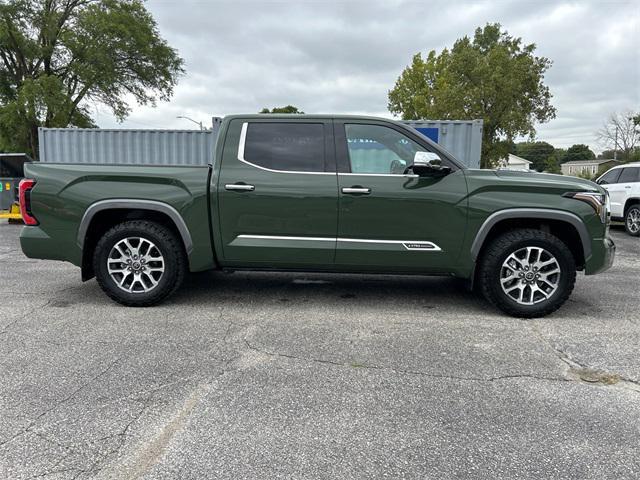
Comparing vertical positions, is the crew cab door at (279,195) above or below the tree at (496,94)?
below

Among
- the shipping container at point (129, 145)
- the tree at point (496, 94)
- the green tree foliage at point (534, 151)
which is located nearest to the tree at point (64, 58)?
the shipping container at point (129, 145)

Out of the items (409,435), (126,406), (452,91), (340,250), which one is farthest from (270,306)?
(452,91)

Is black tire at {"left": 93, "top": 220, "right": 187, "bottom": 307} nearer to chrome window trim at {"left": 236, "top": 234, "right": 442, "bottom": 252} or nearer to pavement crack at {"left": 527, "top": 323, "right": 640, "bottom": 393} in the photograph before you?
chrome window trim at {"left": 236, "top": 234, "right": 442, "bottom": 252}

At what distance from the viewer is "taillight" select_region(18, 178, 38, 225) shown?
4496mm

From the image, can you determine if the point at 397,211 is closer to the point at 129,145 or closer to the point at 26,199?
the point at 26,199

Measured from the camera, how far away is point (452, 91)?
26.6 metres

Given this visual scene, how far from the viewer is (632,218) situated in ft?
35.8

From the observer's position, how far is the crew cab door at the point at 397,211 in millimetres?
4297

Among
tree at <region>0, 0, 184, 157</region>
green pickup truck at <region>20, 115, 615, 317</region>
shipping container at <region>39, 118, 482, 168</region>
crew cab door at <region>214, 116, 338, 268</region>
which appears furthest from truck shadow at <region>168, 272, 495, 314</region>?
tree at <region>0, 0, 184, 157</region>

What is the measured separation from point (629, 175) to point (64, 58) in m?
26.8

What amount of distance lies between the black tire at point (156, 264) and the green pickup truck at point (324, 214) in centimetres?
Answer: 1

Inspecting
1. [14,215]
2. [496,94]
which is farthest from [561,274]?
[496,94]

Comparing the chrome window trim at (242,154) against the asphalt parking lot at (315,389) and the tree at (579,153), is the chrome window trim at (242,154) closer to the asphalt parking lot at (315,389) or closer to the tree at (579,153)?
the asphalt parking lot at (315,389)

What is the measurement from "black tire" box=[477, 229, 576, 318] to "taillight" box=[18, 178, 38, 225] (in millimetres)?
4408
